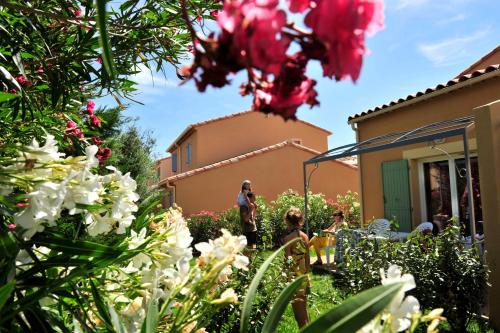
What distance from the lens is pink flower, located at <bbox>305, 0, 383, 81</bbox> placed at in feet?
1.59

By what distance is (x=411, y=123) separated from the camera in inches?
336

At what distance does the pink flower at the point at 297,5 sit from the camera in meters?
0.52

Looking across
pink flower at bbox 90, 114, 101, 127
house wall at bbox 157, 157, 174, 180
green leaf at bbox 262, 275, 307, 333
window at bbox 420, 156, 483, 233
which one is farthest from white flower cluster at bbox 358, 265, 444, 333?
house wall at bbox 157, 157, 174, 180

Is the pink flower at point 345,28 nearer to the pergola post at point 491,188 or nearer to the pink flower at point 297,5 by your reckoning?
the pink flower at point 297,5

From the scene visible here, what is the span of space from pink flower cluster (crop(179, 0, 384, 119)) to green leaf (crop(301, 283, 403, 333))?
0.41 metres

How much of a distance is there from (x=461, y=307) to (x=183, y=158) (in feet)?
62.0

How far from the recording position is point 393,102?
864 cm

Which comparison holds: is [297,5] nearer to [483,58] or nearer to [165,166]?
[483,58]

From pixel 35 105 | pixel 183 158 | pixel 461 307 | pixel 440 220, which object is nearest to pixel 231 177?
pixel 183 158

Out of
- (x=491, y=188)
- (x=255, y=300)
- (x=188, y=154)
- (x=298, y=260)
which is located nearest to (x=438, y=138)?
(x=491, y=188)

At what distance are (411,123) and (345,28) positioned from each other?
8.72 meters

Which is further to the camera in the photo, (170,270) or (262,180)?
(262,180)

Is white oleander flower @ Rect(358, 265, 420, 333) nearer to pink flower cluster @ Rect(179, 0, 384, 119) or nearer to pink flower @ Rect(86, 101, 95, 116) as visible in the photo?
pink flower cluster @ Rect(179, 0, 384, 119)

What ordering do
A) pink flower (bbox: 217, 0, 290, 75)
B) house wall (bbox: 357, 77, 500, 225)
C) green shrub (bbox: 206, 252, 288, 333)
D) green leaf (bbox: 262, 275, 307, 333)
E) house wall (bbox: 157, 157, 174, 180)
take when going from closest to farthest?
pink flower (bbox: 217, 0, 290, 75), green leaf (bbox: 262, 275, 307, 333), green shrub (bbox: 206, 252, 288, 333), house wall (bbox: 357, 77, 500, 225), house wall (bbox: 157, 157, 174, 180)
